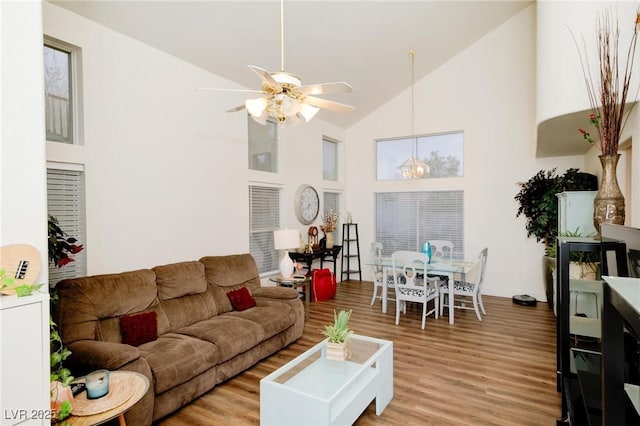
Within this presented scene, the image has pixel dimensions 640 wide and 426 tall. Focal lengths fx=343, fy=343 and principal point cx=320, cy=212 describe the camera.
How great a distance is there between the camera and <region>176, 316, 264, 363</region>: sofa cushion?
2971mm

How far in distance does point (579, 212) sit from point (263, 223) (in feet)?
13.9

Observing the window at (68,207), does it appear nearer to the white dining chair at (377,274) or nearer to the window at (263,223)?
the window at (263,223)

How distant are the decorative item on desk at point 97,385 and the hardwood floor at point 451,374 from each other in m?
0.77

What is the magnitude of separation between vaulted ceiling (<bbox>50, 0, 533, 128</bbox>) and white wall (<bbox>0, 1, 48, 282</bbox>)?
163cm

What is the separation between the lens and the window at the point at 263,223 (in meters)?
5.33

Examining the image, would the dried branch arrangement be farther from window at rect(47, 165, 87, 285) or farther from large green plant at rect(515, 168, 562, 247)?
window at rect(47, 165, 87, 285)

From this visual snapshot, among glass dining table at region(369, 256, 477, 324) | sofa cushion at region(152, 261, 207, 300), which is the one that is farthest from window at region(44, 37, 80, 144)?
glass dining table at region(369, 256, 477, 324)

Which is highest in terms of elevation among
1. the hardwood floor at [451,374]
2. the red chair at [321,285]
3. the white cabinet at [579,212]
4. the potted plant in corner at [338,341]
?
the white cabinet at [579,212]

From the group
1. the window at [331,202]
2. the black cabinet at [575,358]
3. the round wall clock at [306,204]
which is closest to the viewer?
the black cabinet at [575,358]

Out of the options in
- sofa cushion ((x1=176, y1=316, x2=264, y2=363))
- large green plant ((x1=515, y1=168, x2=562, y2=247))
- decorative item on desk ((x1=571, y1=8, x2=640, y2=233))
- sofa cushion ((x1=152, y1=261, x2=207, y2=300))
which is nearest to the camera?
decorative item on desk ((x1=571, y1=8, x2=640, y2=233))

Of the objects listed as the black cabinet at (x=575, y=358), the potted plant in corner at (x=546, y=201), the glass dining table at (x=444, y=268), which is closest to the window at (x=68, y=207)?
the glass dining table at (x=444, y=268)

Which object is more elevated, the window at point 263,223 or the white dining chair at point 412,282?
the window at point 263,223

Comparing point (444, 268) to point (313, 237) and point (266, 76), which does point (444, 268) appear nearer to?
point (313, 237)

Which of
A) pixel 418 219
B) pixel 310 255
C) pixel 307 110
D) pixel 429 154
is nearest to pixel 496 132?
pixel 429 154
